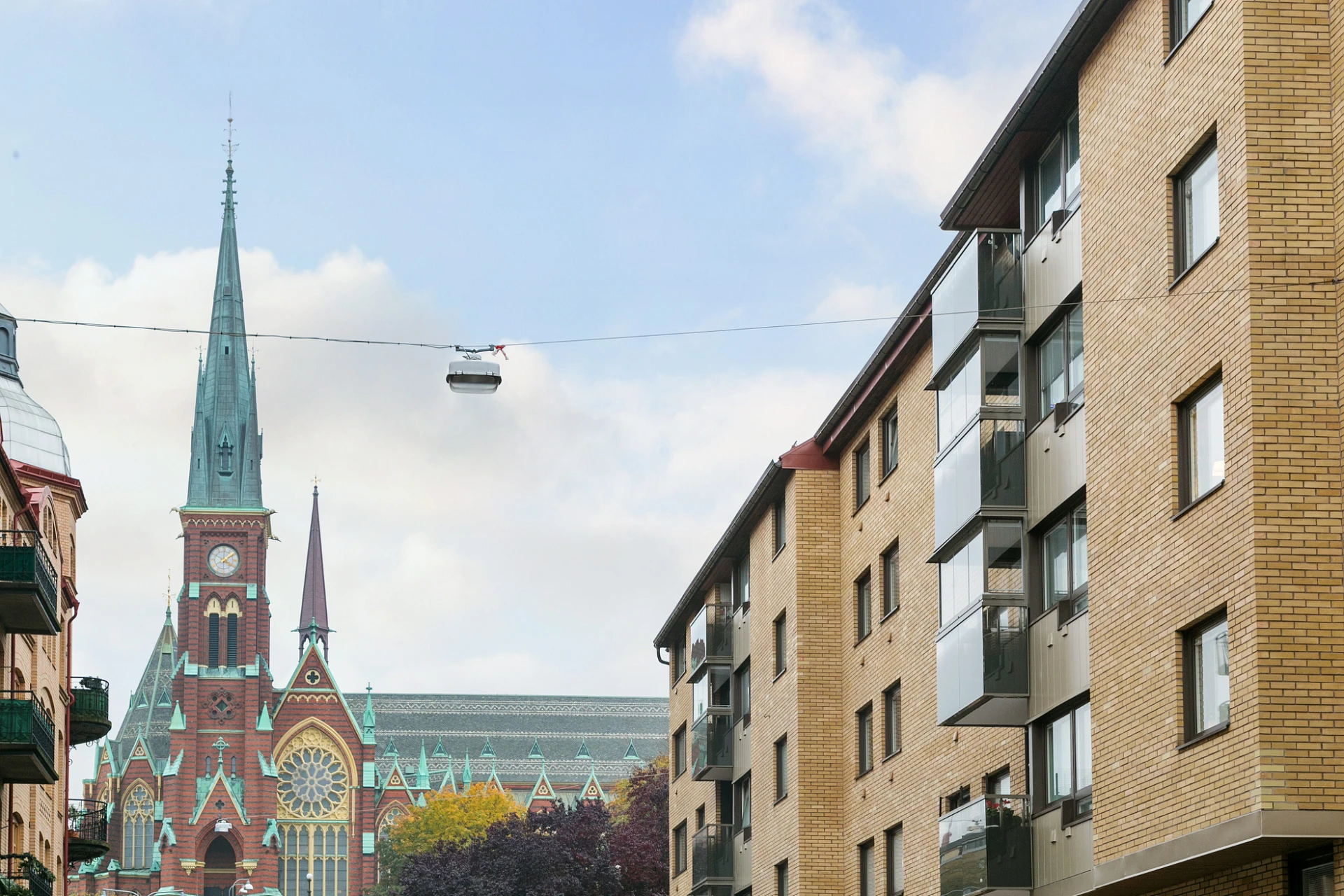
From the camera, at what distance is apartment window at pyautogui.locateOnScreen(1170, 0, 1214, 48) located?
17.9 metres

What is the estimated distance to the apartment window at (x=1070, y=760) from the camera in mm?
20328

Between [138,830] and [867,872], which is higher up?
[138,830]

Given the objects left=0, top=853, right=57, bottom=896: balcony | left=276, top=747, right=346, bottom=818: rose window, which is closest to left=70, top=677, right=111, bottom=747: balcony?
left=0, top=853, right=57, bottom=896: balcony

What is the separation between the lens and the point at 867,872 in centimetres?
3106

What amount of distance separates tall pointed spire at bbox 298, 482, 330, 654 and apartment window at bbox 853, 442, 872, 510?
135745 millimetres

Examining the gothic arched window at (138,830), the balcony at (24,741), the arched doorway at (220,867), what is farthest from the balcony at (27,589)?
the gothic arched window at (138,830)

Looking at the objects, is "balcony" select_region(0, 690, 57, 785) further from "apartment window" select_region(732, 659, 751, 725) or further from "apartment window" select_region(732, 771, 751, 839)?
"apartment window" select_region(732, 659, 751, 725)

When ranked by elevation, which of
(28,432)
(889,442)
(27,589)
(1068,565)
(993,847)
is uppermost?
(28,432)

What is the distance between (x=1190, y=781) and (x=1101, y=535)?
3.20m

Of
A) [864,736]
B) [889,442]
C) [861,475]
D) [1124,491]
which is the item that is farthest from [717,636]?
[1124,491]

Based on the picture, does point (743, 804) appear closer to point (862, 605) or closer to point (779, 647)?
point (779, 647)

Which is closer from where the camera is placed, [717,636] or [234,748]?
[717,636]

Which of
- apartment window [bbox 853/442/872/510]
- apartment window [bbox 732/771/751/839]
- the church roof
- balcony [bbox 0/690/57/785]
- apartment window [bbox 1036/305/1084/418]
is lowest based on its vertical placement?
apartment window [bbox 732/771/751/839]

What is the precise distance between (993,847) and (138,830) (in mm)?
124711
